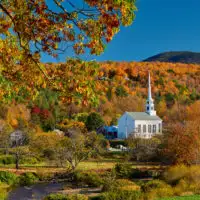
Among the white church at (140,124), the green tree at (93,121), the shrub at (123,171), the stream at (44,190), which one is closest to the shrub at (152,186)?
the stream at (44,190)

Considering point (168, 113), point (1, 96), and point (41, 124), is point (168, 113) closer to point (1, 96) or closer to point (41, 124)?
point (41, 124)

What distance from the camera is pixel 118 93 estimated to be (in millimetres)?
100812

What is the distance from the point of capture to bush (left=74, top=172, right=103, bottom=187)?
2753 cm

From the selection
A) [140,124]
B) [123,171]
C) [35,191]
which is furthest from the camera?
[140,124]

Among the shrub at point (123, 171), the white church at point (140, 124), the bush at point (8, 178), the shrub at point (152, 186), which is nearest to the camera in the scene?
the shrub at point (152, 186)

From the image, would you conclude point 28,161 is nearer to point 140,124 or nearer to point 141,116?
point 140,124

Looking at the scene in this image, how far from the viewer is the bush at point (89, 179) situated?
27.5 m

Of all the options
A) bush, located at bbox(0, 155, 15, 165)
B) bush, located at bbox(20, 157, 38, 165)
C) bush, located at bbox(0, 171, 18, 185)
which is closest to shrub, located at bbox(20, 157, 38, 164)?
bush, located at bbox(20, 157, 38, 165)

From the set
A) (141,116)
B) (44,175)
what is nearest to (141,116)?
(141,116)

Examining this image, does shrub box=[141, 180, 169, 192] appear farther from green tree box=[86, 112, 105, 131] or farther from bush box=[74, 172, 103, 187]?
green tree box=[86, 112, 105, 131]

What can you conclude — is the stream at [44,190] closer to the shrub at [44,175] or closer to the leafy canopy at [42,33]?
the shrub at [44,175]

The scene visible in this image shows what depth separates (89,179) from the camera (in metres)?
28.0

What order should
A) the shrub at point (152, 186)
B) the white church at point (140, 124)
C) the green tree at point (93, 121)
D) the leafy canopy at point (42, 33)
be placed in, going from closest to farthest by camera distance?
the leafy canopy at point (42, 33)
the shrub at point (152, 186)
the green tree at point (93, 121)
the white church at point (140, 124)

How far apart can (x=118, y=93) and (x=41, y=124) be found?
40391mm
